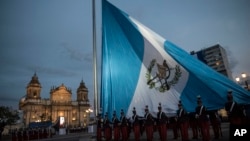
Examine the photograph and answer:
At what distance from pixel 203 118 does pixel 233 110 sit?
5.08 feet

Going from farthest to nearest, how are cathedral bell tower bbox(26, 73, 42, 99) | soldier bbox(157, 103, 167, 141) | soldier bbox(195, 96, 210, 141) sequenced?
cathedral bell tower bbox(26, 73, 42, 99)
soldier bbox(157, 103, 167, 141)
soldier bbox(195, 96, 210, 141)

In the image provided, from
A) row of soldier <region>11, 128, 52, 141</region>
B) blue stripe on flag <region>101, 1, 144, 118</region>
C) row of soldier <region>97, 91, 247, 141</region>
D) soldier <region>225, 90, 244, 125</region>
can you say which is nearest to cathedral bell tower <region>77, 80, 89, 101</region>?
row of soldier <region>11, 128, 52, 141</region>

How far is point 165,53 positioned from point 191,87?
211cm

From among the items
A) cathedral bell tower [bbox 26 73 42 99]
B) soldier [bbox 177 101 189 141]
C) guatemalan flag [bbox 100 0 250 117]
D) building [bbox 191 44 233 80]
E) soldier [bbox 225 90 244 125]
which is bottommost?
soldier [bbox 177 101 189 141]

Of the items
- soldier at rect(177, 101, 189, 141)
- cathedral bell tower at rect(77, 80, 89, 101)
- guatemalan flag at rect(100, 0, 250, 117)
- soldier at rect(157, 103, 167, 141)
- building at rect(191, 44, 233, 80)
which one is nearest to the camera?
guatemalan flag at rect(100, 0, 250, 117)

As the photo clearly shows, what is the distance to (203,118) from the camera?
9.45m

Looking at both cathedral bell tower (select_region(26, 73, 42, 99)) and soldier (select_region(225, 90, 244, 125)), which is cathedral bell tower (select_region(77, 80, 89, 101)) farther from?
soldier (select_region(225, 90, 244, 125))

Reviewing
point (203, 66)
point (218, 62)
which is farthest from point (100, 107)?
point (218, 62)

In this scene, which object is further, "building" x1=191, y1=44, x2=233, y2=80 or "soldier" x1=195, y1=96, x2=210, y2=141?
"building" x1=191, y1=44, x2=233, y2=80

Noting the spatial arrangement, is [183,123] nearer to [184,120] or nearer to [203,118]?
[184,120]

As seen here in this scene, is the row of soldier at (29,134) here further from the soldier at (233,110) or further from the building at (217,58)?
the building at (217,58)

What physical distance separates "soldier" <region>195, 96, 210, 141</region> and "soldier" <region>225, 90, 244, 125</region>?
101 centimetres

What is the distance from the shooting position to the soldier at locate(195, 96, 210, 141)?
8949 millimetres

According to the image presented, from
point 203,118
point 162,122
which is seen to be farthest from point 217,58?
point 203,118
